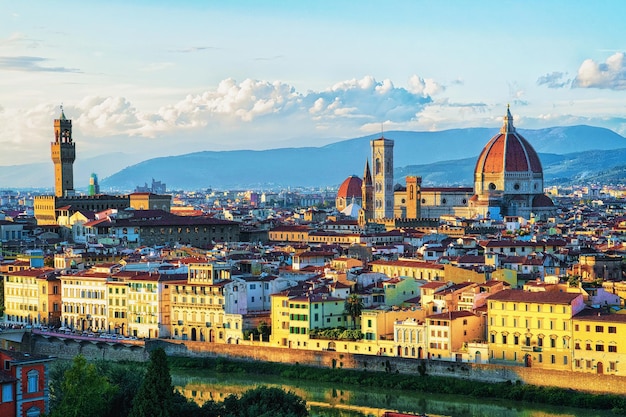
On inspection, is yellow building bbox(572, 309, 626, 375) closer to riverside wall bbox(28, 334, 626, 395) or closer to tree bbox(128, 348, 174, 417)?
riverside wall bbox(28, 334, 626, 395)

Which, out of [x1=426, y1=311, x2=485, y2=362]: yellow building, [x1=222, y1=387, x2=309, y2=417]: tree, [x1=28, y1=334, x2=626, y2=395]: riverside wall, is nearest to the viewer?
[x1=222, y1=387, x2=309, y2=417]: tree

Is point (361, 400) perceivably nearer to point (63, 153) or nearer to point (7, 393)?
point (7, 393)

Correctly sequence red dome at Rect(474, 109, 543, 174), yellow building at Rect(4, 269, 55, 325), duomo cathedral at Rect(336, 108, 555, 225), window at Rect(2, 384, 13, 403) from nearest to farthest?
window at Rect(2, 384, 13, 403), yellow building at Rect(4, 269, 55, 325), duomo cathedral at Rect(336, 108, 555, 225), red dome at Rect(474, 109, 543, 174)

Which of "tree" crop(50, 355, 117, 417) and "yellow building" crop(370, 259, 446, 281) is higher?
"yellow building" crop(370, 259, 446, 281)

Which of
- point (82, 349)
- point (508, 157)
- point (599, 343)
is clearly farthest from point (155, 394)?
point (508, 157)

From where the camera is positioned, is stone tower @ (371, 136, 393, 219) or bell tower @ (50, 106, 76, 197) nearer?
bell tower @ (50, 106, 76, 197)

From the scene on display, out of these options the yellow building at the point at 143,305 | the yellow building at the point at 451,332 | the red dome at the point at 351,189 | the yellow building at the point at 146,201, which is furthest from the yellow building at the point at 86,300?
the red dome at the point at 351,189

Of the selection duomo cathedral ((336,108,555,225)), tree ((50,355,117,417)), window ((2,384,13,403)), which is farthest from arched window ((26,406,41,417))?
duomo cathedral ((336,108,555,225))

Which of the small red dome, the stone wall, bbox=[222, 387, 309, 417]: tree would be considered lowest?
the stone wall

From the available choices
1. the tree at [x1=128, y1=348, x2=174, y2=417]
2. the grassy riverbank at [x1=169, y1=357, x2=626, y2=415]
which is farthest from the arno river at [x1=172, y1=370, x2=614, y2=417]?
the tree at [x1=128, y1=348, x2=174, y2=417]
